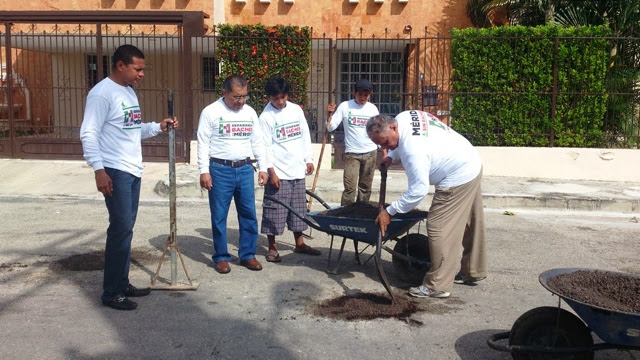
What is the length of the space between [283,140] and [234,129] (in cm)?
65

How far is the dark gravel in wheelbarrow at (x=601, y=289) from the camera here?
3.82 meters

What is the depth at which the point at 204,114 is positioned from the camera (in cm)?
626

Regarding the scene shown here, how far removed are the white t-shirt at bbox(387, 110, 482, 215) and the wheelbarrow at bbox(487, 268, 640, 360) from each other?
1407mm

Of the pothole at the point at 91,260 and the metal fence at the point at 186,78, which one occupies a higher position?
the metal fence at the point at 186,78

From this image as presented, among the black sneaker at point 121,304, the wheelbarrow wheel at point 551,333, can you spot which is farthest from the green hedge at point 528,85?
the wheelbarrow wheel at point 551,333

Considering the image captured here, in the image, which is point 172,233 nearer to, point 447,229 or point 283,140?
point 283,140

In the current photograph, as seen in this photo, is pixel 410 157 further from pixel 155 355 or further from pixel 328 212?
pixel 155 355

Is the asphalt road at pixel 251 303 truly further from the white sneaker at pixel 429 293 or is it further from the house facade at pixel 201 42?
the house facade at pixel 201 42

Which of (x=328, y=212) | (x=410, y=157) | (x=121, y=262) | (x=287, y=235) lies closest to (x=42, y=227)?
(x=287, y=235)

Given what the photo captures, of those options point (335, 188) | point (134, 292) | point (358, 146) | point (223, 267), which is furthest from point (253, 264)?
point (335, 188)

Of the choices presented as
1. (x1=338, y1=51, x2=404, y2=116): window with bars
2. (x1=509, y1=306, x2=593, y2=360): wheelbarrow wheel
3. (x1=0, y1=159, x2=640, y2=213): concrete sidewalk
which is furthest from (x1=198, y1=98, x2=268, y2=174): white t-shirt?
(x1=338, y1=51, x2=404, y2=116): window with bars

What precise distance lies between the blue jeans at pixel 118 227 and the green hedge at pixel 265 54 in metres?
8.36

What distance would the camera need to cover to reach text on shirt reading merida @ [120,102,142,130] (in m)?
5.21

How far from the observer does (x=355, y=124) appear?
824cm
